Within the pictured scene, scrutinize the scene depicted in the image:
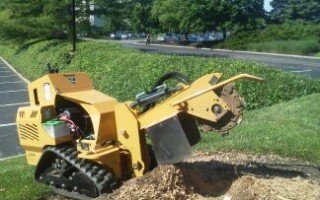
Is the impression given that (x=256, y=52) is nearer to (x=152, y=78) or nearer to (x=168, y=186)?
(x=152, y=78)

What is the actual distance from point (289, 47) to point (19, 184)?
137ft

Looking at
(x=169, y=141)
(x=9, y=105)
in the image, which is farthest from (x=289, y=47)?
(x=169, y=141)

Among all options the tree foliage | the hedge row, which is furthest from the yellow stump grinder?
the tree foliage

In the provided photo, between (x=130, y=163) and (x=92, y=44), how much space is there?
57.8 feet

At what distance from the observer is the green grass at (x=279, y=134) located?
29.2ft

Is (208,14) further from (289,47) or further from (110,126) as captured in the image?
(110,126)

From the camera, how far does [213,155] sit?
28.2 feet

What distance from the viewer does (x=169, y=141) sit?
20.0ft

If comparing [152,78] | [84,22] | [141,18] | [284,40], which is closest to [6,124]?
[152,78]

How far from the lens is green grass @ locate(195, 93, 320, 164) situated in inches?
350

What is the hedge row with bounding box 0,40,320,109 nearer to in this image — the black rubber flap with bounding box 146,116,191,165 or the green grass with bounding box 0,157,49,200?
the green grass with bounding box 0,157,49,200

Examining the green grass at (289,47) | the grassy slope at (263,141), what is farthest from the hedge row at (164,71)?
Result: the green grass at (289,47)

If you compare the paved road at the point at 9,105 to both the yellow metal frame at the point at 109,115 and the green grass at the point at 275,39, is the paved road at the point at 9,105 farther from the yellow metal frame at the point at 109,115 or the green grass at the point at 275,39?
the green grass at the point at 275,39

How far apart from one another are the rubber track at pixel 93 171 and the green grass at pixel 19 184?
3.11 ft
